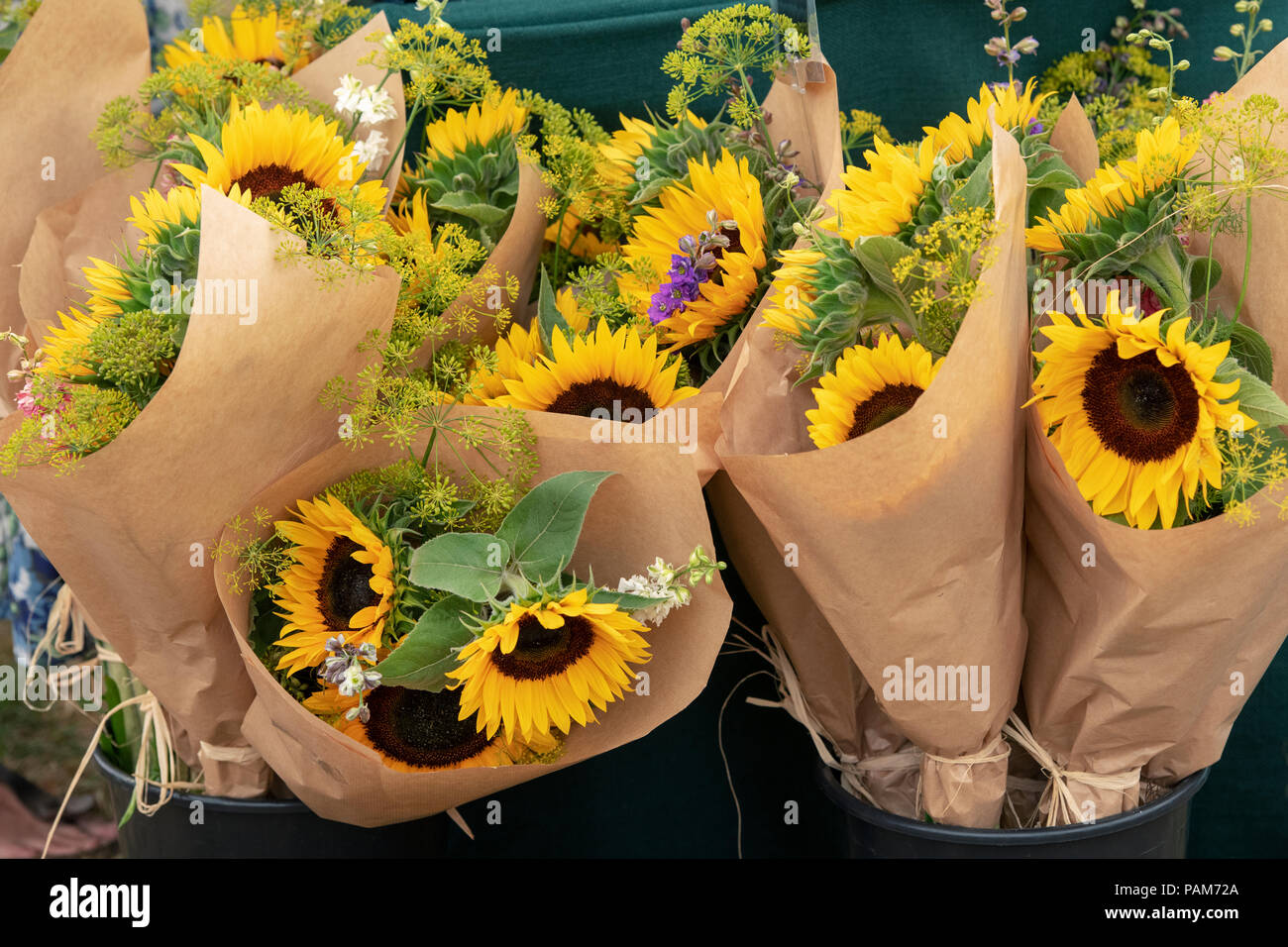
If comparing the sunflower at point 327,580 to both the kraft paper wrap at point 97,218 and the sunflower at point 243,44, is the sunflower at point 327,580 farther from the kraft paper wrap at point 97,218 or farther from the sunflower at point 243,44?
the sunflower at point 243,44

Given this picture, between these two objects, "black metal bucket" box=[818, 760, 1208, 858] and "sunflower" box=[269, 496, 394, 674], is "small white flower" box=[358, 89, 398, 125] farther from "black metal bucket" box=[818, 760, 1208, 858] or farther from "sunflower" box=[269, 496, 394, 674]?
"black metal bucket" box=[818, 760, 1208, 858]

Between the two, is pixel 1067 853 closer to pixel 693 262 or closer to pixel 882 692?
pixel 882 692

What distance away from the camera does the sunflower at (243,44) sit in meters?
0.83

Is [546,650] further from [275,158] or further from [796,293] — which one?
[275,158]

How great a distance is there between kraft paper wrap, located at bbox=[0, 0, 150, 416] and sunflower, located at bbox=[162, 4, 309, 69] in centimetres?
3

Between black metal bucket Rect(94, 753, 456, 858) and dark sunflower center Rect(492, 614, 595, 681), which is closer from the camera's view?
dark sunflower center Rect(492, 614, 595, 681)

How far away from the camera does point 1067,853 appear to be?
656 millimetres

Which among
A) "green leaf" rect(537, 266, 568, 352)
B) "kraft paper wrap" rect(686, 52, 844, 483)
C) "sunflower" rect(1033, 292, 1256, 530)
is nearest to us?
"sunflower" rect(1033, 292, 1256, 530)

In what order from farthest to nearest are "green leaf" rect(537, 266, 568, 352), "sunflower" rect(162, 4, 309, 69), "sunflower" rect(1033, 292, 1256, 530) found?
"sunflower" rect(162, 4, 309, 69) → "green leaf" rect(537, 266, 568, 352) → "sunflower" rect(1033, 292, 1256, 530)

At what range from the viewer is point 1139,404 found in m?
0.56

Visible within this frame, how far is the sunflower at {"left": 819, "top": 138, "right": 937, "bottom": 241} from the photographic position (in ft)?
1.95

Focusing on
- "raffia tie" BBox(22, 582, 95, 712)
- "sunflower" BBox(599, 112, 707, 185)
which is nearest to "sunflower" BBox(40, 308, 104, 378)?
"raffia tie" BBox(22, 582, 95, 712)

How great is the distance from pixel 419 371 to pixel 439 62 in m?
0.23
